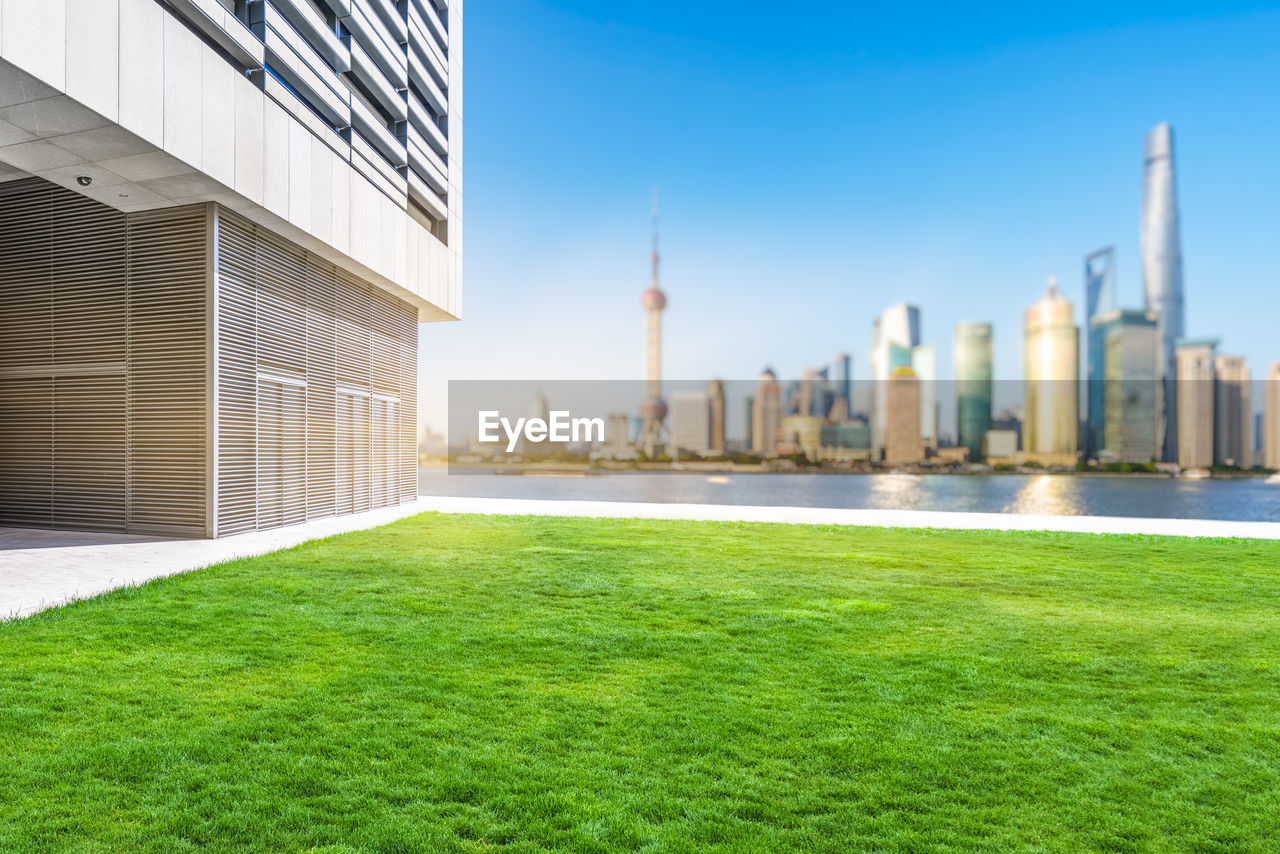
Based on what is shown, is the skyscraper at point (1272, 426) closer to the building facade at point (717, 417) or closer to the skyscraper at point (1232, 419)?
the skyscraper at point (1232, 419)

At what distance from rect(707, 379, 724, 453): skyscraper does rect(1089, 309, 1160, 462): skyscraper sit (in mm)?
60134

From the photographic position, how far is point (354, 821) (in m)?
2.62

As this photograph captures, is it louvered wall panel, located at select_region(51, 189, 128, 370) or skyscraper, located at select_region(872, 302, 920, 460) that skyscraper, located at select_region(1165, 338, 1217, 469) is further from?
louvered wall panel, located at select_region(51, 189, 128, 370)

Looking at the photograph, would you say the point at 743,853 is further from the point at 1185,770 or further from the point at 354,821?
the point at 1185,770

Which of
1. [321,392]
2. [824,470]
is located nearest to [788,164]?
[824,470]

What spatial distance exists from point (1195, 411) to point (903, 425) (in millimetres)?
45718

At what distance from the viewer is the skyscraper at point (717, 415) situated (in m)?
118

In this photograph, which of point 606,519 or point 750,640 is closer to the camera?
point 750,640

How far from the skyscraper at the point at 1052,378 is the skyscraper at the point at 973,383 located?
7842mm

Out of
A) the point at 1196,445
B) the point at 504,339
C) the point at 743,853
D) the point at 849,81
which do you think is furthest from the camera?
the point at 504,339

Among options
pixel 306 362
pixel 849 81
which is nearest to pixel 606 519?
pixel 306 362

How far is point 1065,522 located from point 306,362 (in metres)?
14.7

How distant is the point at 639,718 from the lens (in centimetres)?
362

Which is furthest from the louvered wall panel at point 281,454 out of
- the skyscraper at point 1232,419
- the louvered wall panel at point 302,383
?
the skyscraper at point 1232,419
